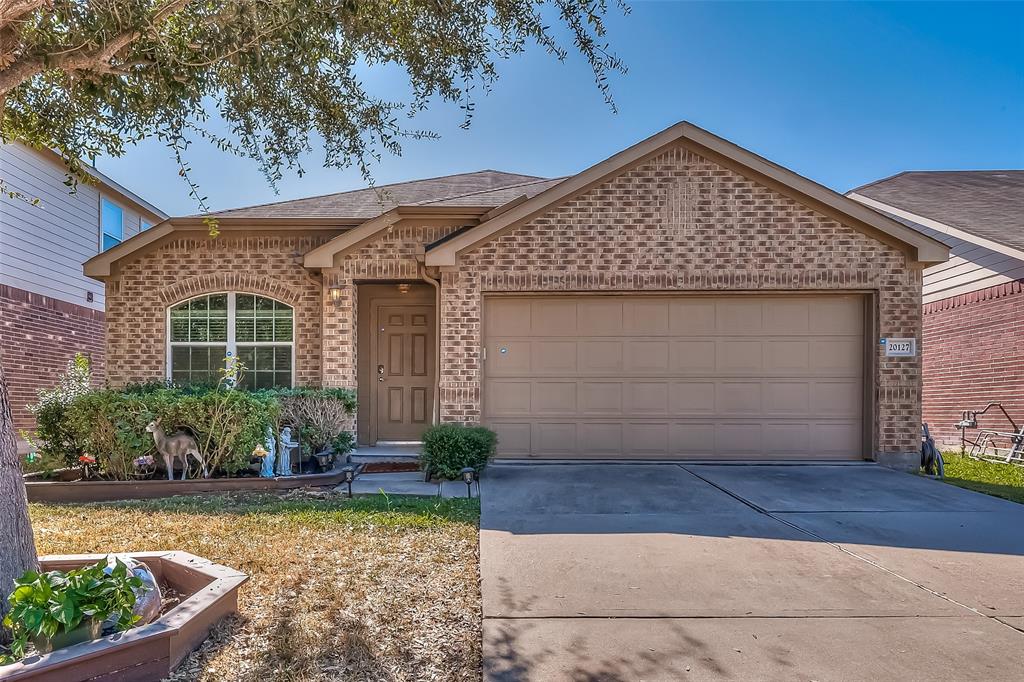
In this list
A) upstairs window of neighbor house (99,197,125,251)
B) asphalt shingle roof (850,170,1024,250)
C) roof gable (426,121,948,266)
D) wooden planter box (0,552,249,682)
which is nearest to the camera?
wooden planter box (0,552,249,682)

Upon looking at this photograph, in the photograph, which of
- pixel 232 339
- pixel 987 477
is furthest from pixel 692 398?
pixel 232 339

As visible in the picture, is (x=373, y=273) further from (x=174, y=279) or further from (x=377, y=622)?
(x=377, y=622)

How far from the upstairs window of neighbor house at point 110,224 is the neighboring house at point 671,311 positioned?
26.6 ft

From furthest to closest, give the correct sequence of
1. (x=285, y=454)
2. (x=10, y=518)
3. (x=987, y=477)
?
(x=987, y=477)
(x=285, y=454)
(x=10, y=518)

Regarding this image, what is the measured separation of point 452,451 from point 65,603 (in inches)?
188

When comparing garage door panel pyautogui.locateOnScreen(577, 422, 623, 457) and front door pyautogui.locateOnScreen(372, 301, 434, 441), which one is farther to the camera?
front door pyautogui.locateOnScreen(372, 301, 434, 441)

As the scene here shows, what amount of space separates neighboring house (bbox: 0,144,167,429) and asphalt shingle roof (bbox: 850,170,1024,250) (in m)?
15.4

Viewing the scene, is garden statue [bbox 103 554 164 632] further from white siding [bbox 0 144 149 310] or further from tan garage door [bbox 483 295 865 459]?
white siding [bbox 0 144 149 310]

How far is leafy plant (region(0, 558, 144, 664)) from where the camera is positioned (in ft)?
8.15

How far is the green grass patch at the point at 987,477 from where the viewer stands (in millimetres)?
6964

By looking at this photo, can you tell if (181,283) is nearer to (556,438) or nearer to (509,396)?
(509,396)

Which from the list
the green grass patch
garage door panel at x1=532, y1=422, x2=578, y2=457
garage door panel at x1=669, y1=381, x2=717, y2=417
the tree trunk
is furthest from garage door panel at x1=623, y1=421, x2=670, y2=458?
the tree trunk

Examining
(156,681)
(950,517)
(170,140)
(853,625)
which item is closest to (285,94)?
(170,140)

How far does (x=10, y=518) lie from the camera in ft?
10.2
